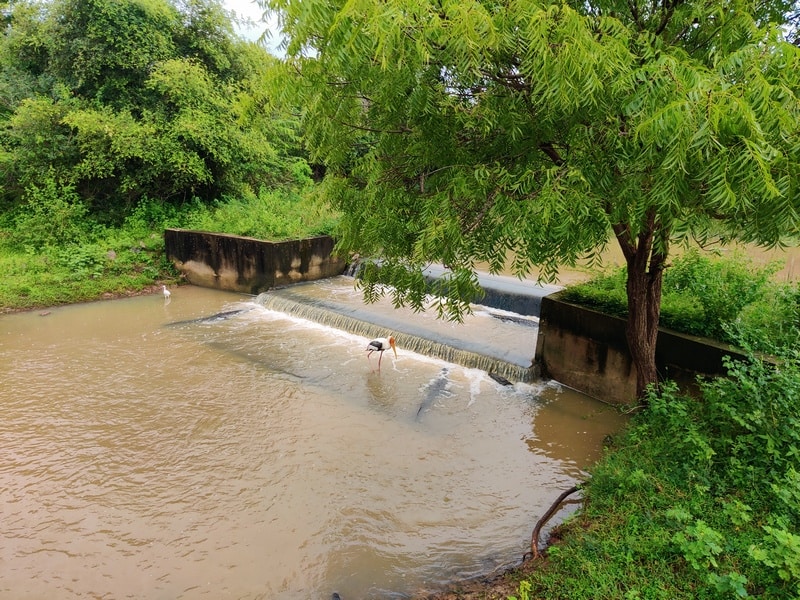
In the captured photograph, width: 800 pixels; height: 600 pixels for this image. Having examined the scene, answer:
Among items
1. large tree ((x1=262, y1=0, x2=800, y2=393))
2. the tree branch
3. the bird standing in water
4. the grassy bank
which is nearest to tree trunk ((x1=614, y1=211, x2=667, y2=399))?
large tree ((x1=262, y1=0, x2=800, y2=393))

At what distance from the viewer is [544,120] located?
9.95ft

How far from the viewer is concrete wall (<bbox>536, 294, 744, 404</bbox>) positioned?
18.3ft

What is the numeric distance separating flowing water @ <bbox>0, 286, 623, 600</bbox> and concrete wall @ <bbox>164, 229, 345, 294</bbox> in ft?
11.3

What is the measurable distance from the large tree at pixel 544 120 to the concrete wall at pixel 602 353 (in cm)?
221

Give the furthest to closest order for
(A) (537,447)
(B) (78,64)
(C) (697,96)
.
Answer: (B) (78,64), (A) (537,447), (C) (697,96)

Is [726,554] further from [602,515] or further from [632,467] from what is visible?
A: [632,467]

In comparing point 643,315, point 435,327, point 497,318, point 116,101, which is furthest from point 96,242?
point 643,315

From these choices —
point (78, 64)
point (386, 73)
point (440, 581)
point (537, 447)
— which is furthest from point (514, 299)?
point (78, 64)

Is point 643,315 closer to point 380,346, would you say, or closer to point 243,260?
point 380,346

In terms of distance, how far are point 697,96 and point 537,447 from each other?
4511 millimetres

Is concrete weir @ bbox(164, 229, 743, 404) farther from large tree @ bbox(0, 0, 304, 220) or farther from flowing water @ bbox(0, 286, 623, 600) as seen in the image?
large tree @ bbox(0, 0, 304, 220)

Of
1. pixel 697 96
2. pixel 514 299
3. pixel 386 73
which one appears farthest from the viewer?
pixel 514 299

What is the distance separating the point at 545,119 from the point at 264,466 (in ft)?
14.7

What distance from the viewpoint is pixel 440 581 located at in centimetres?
395
